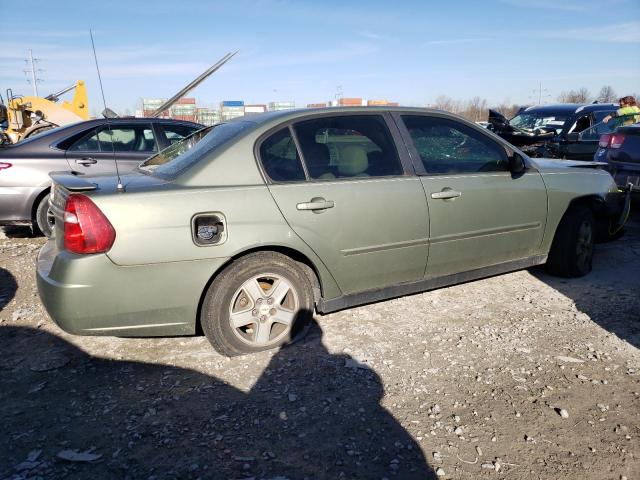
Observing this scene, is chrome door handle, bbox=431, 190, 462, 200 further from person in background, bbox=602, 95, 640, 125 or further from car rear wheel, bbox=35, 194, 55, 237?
person in background, bbox=602, 95, 640, 125

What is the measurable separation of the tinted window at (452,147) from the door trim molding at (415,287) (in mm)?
858

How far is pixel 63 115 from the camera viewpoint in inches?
634

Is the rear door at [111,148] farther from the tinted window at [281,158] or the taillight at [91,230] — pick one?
the taillight at [91,230]

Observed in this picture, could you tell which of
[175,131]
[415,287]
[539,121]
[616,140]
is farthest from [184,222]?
[539,121]

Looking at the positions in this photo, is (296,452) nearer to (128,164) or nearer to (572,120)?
(128,164)

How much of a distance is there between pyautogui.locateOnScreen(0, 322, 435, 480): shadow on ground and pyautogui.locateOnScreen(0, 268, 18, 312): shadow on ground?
1.16 metres

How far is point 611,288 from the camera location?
177 inches

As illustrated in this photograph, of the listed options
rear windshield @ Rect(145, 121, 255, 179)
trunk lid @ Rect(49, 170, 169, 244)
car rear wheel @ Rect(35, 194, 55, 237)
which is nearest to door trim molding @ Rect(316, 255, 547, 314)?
rear windshield @ Rect(145, 121, 255, 179)

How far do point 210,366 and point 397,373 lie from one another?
120 cm

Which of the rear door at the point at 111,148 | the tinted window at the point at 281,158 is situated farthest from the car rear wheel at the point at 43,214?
the tinted window at the point at 281,158

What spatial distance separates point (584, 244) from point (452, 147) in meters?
1.76

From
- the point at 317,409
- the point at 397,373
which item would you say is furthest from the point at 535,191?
the point at 317,409

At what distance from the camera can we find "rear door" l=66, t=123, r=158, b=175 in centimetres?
609

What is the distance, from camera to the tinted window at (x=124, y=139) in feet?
20.8
